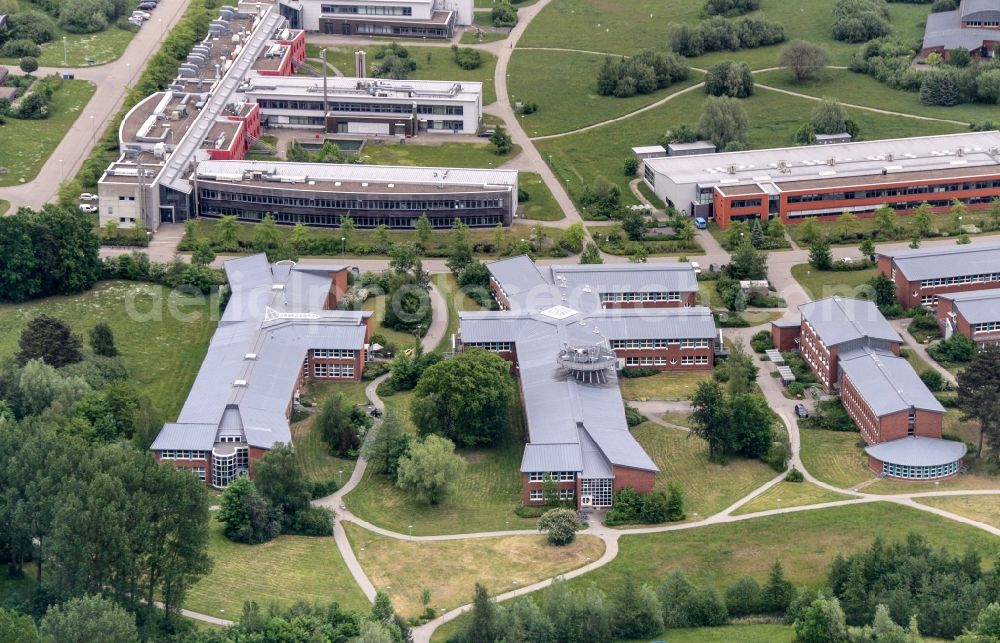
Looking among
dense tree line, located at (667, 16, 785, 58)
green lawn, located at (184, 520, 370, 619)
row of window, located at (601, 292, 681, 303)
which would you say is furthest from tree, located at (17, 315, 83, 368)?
dense tree line, located at (667, 16, 785, 58)

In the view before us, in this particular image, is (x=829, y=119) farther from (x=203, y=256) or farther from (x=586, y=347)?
(x=203, y=256)

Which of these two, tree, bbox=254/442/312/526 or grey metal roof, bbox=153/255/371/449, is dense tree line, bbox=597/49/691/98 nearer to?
grey metal roof, bbox=153/255/371/449

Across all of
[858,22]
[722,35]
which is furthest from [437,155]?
[858,22]

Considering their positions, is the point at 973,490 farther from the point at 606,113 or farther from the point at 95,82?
the point at 95,82

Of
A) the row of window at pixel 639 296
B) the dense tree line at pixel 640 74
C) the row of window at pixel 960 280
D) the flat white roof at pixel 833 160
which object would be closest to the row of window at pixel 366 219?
the flat white roof at pixel 833 160

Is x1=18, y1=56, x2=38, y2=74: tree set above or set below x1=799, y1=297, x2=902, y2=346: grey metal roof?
above

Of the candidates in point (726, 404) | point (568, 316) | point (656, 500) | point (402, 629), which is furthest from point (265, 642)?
point (568, 316)
